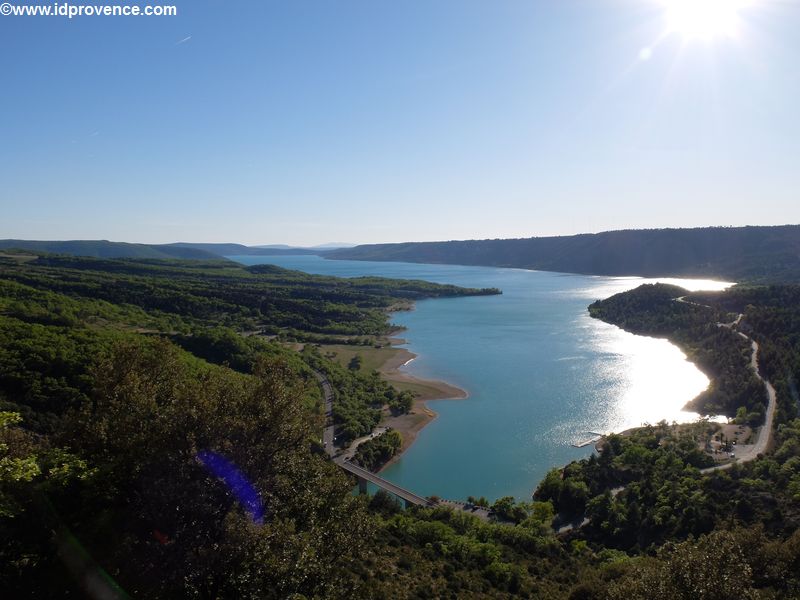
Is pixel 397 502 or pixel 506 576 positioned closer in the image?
pixel 506 576

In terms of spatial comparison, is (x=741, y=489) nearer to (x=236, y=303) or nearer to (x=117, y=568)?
(x=117, y=568)

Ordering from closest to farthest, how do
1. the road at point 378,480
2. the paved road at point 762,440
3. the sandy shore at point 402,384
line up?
the road at point 378,480 → the paved road at point 762,440 → the sandy shore at point 402,384

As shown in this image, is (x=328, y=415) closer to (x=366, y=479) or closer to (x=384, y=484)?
(x=366, y=479)

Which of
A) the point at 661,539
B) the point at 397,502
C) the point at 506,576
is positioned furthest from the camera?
the point at 397,502

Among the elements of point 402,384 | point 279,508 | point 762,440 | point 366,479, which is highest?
point 279,508

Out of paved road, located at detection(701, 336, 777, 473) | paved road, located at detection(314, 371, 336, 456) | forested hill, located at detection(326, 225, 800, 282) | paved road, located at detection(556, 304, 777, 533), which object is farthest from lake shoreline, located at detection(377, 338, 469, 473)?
forested hill, located at detection(326, 225, 800, 282)

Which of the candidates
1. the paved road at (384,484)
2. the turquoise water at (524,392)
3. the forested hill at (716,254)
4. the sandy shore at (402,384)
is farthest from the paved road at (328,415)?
the forested hill at (716,254)

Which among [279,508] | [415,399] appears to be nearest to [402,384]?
[415,399]

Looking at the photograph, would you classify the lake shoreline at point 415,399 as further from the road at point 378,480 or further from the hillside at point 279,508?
the hillside at point 279,508

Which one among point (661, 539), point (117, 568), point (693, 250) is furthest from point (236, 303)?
point (693, 250)
